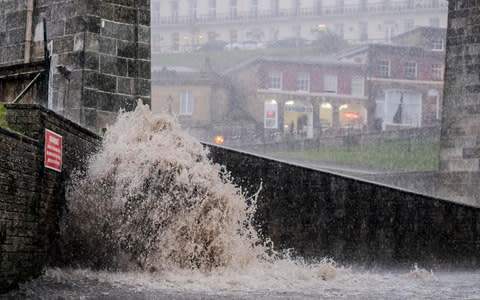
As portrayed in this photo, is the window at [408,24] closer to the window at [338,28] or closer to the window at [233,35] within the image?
the window at [338,28]

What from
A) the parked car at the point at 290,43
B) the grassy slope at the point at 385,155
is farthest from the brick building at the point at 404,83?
the parked car at the point at 290,43

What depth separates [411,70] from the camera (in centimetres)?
8550

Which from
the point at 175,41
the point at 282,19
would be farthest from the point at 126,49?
the point at 282,19

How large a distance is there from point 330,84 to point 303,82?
106 inches

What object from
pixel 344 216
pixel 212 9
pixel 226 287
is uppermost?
pixel 212 9

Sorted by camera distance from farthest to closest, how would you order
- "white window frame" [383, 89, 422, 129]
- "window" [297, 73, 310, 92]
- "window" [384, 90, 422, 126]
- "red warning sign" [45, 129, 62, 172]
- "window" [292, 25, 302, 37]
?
"window" [292, 25, 302, 37] < "window" [297, 73, 310, 92] < "window" [384, 90, 422, 126] < "white window frame" [383, 89, 422, 129] < "red warning sign" [45, 129, 62, 172]

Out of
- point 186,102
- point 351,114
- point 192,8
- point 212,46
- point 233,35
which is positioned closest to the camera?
point 186,102

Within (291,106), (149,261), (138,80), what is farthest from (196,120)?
(149,261)

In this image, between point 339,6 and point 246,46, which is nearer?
point 246,46

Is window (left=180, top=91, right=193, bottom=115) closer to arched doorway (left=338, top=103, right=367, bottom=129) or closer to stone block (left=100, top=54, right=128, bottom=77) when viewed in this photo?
arched doorway (left=338, top=103, right=367, bottom=129)

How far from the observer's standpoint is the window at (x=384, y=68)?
8640 cm

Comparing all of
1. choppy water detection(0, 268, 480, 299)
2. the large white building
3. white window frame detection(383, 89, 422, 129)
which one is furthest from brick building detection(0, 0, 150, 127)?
the large white building

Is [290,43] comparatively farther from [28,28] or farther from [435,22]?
[28,28]

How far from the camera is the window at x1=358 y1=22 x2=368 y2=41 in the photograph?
5079 inches
